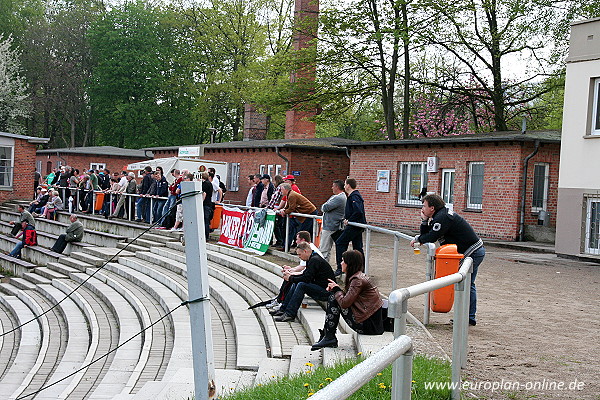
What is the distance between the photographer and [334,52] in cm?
3450

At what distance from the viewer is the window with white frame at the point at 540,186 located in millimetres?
24484

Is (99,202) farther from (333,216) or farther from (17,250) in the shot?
(333,216)

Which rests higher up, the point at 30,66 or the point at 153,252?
the point at 30,66

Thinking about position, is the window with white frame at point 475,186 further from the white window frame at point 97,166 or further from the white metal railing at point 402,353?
the white window frame at point 97,166

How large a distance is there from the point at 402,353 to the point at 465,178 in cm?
2340

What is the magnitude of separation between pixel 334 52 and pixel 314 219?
2105 centimetres

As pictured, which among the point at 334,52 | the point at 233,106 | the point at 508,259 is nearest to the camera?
the point at 508,259

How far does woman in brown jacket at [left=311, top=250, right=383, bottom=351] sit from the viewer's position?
8.02 m

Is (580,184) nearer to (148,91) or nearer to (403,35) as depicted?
(403,35)

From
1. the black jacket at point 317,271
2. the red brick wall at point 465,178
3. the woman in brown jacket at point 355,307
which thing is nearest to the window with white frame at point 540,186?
the red brick wall at point 465,178

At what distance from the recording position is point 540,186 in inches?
971

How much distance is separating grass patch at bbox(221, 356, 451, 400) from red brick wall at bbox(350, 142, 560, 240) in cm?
1796

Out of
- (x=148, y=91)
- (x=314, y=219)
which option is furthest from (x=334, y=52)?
(x=148, y=91)

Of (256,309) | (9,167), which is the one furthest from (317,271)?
(9,167)
